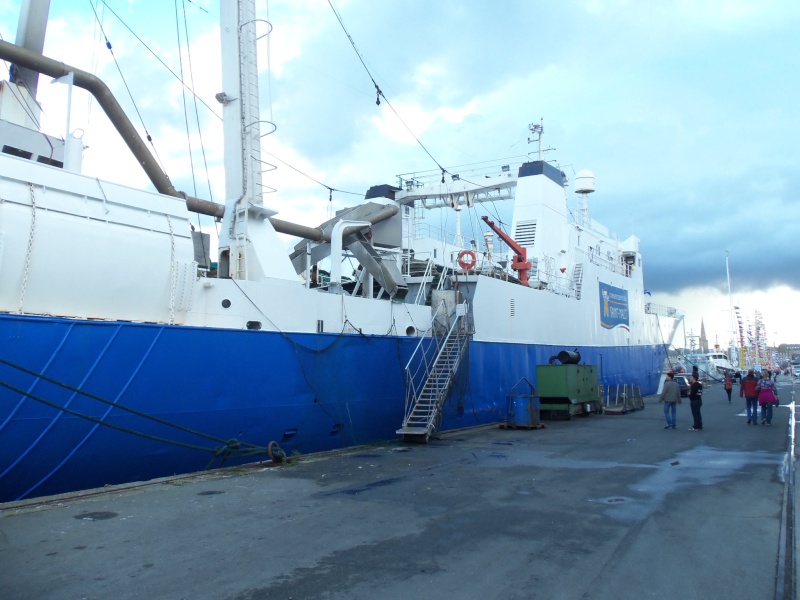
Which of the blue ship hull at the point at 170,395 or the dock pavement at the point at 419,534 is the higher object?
the blue ship hull at the point at 170,395

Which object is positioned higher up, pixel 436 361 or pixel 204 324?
pixel 204 324

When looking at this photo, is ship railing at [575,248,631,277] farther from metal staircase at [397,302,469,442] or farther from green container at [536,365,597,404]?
metal staircase at [397,302,469,442]

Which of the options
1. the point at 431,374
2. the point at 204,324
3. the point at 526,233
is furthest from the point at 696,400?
the point at 204,324

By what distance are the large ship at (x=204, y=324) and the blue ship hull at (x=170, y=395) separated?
22 mm

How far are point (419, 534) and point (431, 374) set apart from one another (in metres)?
7.85

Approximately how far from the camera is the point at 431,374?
13.3 m

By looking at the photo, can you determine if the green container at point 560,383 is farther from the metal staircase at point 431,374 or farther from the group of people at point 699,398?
the metal staircase at point 431,374


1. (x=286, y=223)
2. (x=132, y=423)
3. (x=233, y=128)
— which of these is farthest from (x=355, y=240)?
(x=132, y=423)

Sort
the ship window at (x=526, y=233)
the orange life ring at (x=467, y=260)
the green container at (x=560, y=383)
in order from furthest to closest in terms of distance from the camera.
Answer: the ship window at (x=526, y=233) < the green container at (x=560, y=383) < the orange life ring at (x=467, y=260)

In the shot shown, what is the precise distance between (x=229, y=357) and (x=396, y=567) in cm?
537

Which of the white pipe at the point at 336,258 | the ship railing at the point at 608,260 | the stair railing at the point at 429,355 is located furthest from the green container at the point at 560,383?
the white pipe at the point at 336,258

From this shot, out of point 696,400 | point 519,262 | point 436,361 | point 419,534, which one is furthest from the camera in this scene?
point 519,262

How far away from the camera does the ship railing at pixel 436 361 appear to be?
42.3ft

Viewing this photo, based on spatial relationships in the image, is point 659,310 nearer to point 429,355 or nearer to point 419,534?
point 429,355
